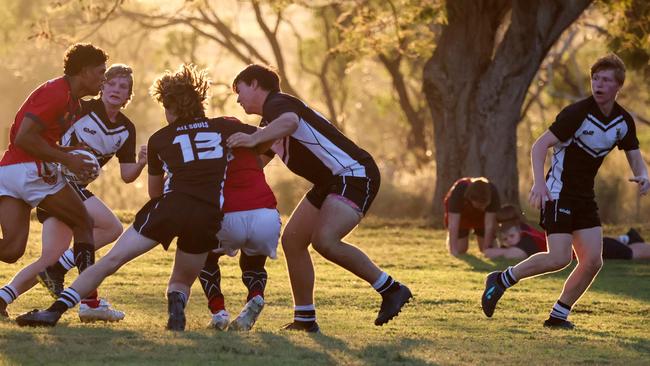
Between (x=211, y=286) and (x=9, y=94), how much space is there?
173ft

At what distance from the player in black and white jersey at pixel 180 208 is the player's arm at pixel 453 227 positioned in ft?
28.3

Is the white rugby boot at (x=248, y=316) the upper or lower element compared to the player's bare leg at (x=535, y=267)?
lower

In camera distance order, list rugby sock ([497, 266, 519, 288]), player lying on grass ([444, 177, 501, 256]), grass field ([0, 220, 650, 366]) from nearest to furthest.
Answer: grass field ([0, 220, 650, 366]), rugby sock ([497, 266, 519, 288]), player lying on grass ([444, 177, 501, 256])

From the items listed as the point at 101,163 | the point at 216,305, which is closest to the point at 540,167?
the point at 216,305

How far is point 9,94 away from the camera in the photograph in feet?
198

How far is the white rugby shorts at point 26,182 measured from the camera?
361 inches

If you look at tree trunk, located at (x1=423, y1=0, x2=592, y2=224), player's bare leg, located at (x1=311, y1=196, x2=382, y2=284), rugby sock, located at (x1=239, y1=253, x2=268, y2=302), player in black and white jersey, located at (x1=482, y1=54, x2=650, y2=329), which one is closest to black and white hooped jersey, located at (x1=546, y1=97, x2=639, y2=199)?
player in black and white jersey, located at (x1=482, y1=54, x2=650, y2=329)

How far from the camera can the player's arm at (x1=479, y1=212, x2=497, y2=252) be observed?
17078 millimetres

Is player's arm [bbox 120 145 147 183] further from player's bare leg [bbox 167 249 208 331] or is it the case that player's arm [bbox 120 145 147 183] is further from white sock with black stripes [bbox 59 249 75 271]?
player's bare leg [bbox 167 249 208 331]

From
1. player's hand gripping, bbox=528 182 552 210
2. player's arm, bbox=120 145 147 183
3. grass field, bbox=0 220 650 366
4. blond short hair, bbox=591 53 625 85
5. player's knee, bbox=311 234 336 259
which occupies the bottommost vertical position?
grass field, bbox=0 220 650 366

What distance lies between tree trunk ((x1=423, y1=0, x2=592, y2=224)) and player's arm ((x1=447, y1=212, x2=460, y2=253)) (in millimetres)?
6175

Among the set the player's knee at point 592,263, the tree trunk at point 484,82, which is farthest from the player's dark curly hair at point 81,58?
the tree trunk at point 484,82

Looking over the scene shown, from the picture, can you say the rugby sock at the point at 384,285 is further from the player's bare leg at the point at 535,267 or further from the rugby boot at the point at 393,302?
the player's bare leg at the point at 535,267

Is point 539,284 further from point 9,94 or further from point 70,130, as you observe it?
point 9,94
